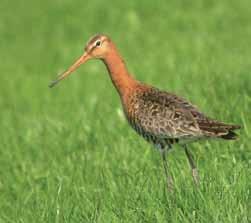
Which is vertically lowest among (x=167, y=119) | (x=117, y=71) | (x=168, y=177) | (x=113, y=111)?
(x=168, y=177)

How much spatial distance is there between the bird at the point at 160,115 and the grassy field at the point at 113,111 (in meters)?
0.30

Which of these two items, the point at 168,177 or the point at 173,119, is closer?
the point at 168,177

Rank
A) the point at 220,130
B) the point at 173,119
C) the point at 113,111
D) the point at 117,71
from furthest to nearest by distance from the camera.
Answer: the point at 113,111, the point at 117,71, the point at 173,119, the point at 220,130

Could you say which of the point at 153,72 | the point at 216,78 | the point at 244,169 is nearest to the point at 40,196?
the point at 244,169

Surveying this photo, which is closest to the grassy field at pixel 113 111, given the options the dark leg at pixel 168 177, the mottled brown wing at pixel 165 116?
the dark leg at pixel 168 177

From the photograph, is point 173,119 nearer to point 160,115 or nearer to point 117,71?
point 160,115

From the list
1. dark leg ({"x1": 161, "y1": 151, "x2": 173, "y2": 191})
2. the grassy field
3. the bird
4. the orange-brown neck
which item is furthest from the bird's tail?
the orange-brown neck

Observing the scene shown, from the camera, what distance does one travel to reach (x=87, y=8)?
2119 centimetres

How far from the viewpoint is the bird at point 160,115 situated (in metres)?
7.80

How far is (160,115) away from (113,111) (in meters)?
3.71

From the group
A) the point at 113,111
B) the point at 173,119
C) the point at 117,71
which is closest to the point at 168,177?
the point at 173,119

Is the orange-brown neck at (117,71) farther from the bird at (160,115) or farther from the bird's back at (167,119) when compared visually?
the bird's back at (167,119)

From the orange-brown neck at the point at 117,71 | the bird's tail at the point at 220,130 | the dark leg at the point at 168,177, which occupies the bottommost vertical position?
the dark leg at the point at 168,177

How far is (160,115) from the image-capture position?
8102 mm
